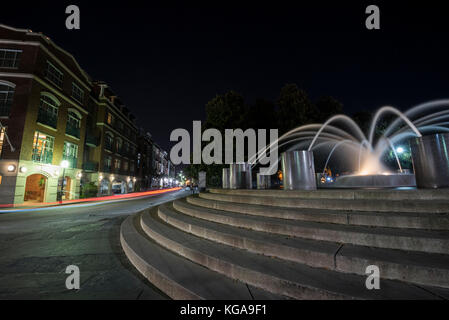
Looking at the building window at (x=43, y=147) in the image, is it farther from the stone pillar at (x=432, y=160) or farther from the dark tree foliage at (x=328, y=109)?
the dark tree foliage at (x=328, y=109)

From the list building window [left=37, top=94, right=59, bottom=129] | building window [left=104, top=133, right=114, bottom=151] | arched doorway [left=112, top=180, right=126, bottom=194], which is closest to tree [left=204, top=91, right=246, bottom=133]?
building window [left=37, top=94, right=59, bottom=129]

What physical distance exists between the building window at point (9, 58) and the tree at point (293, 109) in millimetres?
25616

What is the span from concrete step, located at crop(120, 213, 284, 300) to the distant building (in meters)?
19.6

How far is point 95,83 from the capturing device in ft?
97.5

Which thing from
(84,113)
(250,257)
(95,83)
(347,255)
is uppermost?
(95,83)

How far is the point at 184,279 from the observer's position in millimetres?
2734

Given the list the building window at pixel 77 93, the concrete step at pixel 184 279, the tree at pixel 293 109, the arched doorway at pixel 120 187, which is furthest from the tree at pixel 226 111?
the arched doorway at pixel 120 187

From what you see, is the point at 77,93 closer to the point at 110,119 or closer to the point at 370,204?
the point at 110,119

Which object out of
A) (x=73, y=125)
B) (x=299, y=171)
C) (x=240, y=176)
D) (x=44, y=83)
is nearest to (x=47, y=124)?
(x=44, y=83)

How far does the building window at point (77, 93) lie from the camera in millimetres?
22219

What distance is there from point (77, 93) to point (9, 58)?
633cm

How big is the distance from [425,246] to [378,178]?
6.70 m
